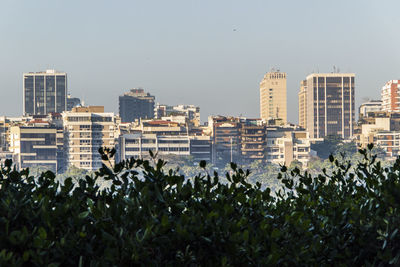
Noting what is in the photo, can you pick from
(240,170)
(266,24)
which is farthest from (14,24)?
(240,170)

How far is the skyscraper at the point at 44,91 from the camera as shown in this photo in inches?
1999

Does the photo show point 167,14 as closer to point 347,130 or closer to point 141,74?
point 141,74

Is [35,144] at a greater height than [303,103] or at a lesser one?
lesser

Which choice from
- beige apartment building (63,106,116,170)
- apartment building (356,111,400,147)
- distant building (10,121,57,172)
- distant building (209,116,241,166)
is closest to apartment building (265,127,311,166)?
distant building (209,116,241,166)

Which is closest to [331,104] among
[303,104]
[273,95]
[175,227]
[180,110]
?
[273,95]

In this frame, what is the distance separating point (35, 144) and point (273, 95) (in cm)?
2390

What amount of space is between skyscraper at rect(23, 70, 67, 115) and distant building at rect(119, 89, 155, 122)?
182 inches

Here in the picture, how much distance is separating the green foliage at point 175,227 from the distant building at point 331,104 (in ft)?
165

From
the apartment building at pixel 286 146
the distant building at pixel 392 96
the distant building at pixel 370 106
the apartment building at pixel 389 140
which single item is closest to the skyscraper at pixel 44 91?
the apartment building at pixel 286 146

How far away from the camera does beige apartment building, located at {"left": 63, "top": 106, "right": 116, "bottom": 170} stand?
36.3m

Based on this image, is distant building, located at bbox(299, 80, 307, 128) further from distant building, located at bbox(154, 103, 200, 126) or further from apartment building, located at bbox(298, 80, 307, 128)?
distant building, located at bbox(154, 103, 200, 126)

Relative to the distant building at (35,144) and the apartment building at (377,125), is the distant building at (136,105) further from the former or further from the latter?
the apartment building at (377,125)

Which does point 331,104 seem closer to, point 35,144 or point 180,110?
point 180,110

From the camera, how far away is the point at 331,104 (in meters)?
51.8
